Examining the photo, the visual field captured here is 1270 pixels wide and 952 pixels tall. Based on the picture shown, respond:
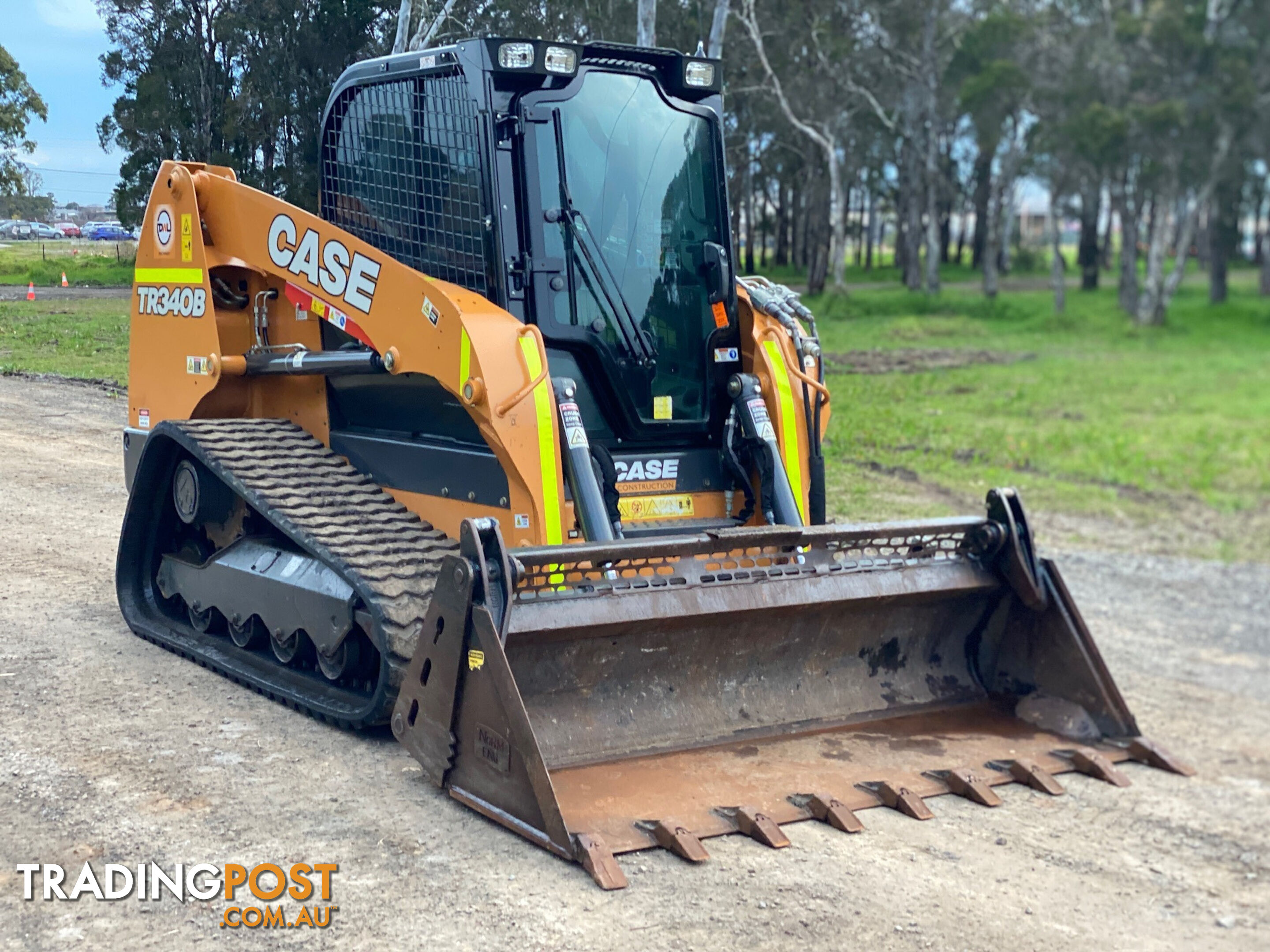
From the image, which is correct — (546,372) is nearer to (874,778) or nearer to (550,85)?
(550,85)

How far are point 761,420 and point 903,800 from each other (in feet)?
5.64

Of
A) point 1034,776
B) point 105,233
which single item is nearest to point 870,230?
point 105,233

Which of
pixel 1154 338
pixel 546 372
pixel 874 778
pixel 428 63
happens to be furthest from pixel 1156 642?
pixel 1154 338

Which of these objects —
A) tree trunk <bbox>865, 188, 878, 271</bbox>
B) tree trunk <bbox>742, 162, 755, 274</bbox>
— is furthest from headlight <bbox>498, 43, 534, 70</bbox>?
tree trunk <bbox>865, 188, 878, 271</bbox>

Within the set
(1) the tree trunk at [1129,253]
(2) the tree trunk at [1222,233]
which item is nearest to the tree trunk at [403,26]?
(2) the tree trunk at [1222,233]

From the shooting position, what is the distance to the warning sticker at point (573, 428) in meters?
4.89

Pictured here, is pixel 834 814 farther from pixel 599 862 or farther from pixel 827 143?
pixel 827 143

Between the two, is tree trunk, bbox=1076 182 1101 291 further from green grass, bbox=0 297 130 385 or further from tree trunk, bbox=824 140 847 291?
green grass, bbox=0 297 130 385

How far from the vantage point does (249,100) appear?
720 cm

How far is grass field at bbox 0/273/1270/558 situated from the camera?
10.3 metres

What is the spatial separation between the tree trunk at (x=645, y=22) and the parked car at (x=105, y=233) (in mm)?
4347

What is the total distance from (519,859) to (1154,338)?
50.7ft

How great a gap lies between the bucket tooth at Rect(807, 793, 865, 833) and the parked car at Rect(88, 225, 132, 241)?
4.85m

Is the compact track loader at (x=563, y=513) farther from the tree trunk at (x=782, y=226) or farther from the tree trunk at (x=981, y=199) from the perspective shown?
the tree trunk at (x=981, y=199)
